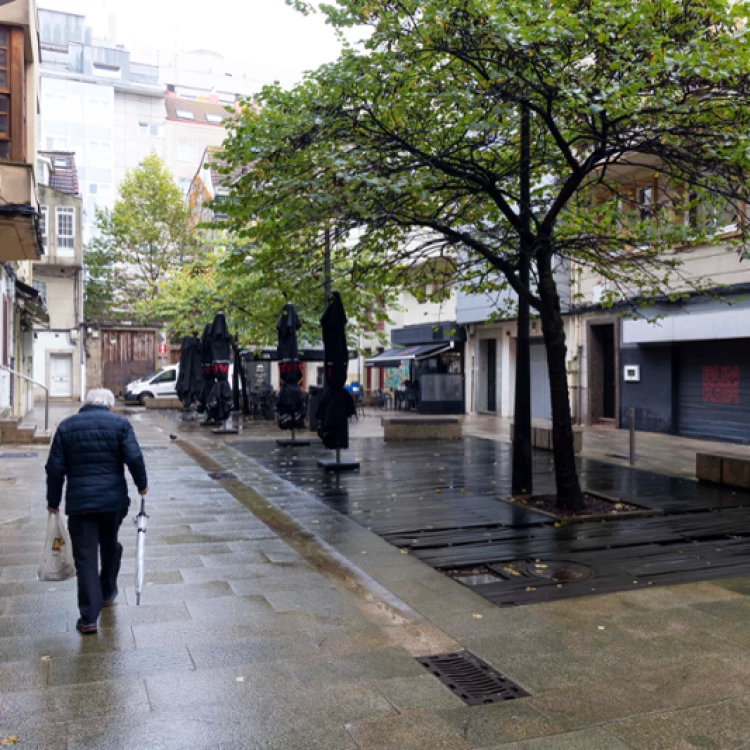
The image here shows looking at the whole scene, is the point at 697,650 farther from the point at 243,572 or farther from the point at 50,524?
the point at 50,524

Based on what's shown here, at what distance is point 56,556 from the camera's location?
517cm

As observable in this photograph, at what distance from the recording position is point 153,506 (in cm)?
923

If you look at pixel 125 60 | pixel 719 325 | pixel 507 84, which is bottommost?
pixel 719 325

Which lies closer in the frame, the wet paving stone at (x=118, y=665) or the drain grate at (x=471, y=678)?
the drain grate at (x=471, y=678)

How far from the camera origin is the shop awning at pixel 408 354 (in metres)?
30.4

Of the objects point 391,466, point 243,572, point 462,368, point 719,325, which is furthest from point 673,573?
point 462,368

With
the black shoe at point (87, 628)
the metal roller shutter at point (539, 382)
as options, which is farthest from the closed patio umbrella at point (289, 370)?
the metal roller shutter at point (539, 382)

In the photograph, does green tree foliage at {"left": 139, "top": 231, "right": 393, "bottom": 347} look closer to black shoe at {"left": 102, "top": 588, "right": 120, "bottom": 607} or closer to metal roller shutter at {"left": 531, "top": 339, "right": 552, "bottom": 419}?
black shoe at {"left": 102, "top": 588, "right": 120, "bottom": 607}

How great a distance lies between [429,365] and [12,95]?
73.1 feet

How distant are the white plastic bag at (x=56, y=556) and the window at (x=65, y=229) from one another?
34.8 m

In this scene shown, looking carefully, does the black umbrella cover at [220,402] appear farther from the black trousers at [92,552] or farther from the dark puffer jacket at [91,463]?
the dark puffer jacket at [91,463]

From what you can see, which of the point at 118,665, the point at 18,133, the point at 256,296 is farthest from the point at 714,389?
the point at 118,665

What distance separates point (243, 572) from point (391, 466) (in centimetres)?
674

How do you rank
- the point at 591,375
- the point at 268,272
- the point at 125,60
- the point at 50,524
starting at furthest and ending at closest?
the point at 125,60, the point at 591,375, the point at 268,272, the point at 50,524
